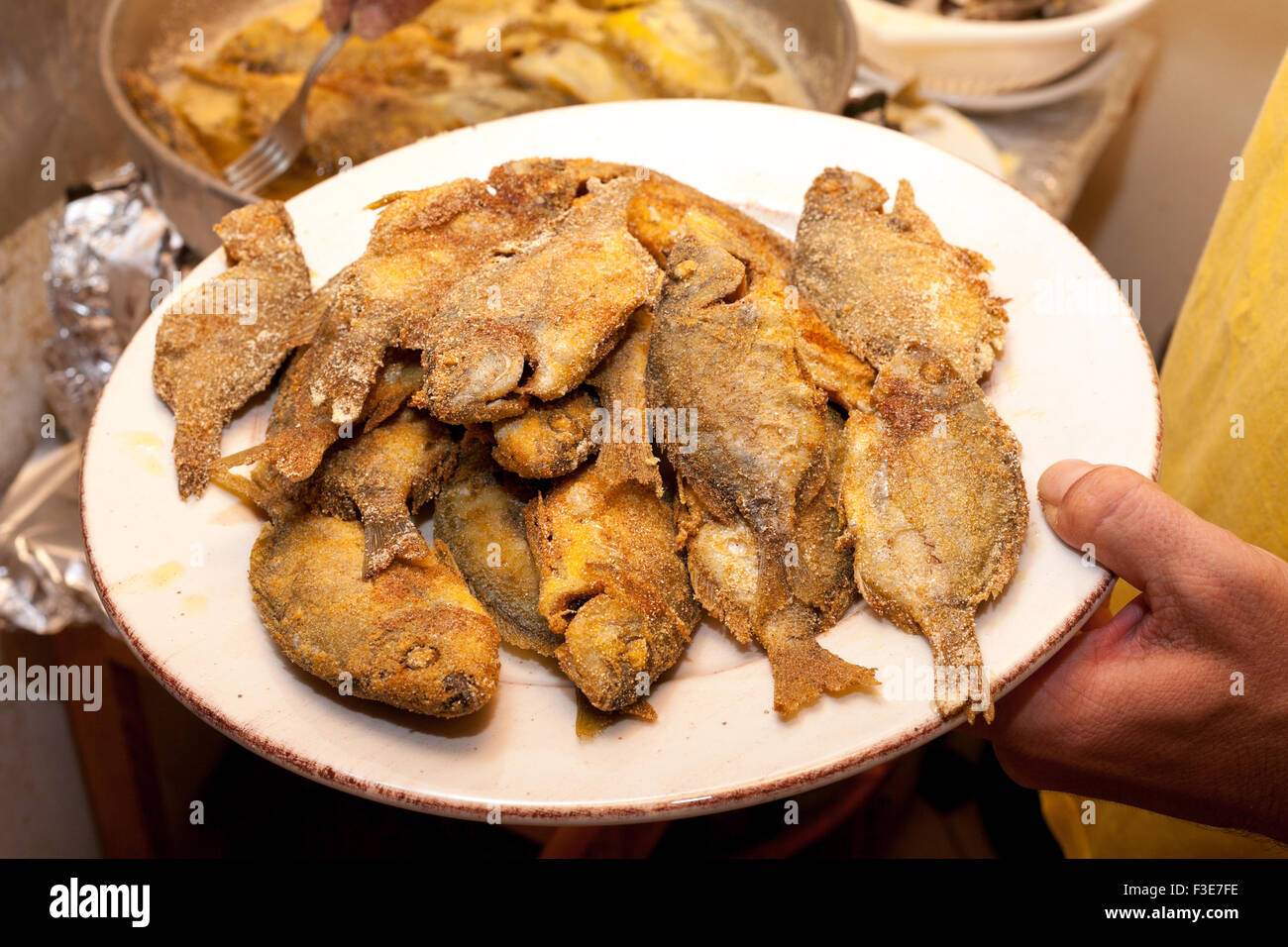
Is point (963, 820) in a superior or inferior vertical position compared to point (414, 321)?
inferior

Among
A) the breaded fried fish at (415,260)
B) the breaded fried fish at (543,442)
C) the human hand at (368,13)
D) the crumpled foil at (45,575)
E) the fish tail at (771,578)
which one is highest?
the human hand at (368,13)

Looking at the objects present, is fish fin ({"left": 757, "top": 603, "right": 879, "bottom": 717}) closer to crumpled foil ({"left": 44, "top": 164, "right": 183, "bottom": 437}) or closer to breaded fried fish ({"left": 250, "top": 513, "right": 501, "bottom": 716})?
breaded fried fish ({"left": 250, "top": 513, "right": 501, "bottom": 716})

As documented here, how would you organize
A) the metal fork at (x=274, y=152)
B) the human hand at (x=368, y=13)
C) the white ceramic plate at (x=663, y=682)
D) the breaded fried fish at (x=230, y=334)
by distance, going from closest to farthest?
the white ceramic plate at (x=663, y=682), the breaded fried fish at (x=230, y=334), the metal fork at (x=274, y=152), the human hand at (x=368, y=13)

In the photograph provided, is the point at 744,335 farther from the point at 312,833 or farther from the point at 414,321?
the point at 312,833

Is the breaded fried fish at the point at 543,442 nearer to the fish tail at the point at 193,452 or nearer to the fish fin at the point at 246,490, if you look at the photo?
the fish fin at the point at 246,490

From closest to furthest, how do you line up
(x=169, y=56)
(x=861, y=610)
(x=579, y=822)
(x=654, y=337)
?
1. (x=579, y=822)
2. (x=861, y=610)
3. (x=654, y=337)
4. (x=169, y=56)

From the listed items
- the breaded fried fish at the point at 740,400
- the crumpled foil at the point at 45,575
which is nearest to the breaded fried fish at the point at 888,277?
the breaded fried fish at the point at 740,400

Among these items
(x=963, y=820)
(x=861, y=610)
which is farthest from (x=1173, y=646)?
(x=963, y=820)
